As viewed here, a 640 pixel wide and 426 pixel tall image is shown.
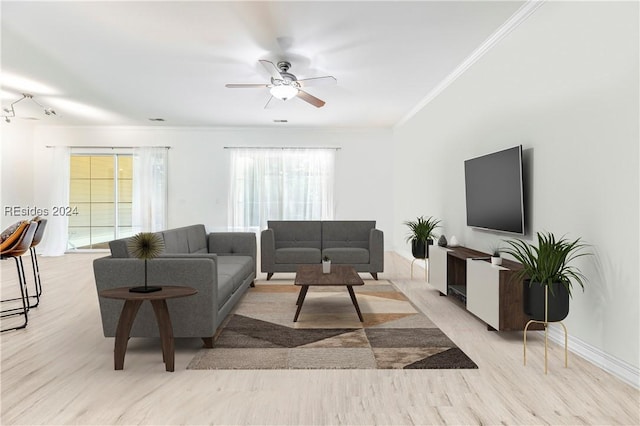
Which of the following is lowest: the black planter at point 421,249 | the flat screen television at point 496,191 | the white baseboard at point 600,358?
the white baseboard at point 600,358

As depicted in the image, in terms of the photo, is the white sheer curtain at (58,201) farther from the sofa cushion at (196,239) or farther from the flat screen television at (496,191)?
the flat screen television at (496,191)

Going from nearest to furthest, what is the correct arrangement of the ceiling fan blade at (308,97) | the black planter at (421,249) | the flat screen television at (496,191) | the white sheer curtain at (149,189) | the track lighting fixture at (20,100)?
the flat screen television at (496,191)
the ceiling fan blade at (308,97)
the black planter at (421,249)
the track lighting fixture at (20,100)
the white sheer curtain at (149,189)

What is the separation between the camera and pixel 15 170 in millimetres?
7898

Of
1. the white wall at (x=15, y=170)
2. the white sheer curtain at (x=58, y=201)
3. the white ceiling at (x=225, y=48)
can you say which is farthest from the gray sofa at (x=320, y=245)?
the white wall at (x=15, y=170)

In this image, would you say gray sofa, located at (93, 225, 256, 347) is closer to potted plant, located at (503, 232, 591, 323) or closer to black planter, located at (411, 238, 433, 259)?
potted plant, located at (503, 232, 591, 323)

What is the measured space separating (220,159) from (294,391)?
6.96 meters

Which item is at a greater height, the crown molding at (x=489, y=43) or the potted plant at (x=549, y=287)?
the crown molding at (x=489, y=43)

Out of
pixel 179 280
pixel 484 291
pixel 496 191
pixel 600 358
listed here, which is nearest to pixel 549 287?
pixel 600 358

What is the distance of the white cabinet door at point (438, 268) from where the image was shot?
4355 mm

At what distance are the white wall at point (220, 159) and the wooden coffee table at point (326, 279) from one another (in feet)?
14.6

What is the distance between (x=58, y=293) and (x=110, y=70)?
9.36 feet

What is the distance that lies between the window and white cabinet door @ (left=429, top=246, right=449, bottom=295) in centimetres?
666

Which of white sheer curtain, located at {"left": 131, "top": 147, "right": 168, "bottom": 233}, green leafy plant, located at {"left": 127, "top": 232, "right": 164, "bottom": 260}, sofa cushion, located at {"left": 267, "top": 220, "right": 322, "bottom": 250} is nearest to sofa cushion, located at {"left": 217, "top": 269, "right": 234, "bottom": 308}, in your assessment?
green leafy plant, located at {"left": 127, "top": 232, "right": 164, "bottom": 260}

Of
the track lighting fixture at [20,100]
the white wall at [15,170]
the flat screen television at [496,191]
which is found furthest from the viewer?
the white wall at [15,170]
